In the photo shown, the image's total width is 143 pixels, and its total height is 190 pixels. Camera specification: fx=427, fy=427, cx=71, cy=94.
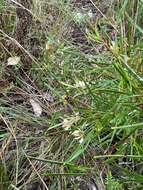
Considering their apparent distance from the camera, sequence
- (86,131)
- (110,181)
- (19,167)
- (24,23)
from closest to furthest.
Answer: (110,181)
(86,131)
(19,167)
(24,23)

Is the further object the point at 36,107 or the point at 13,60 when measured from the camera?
the point at 13,60

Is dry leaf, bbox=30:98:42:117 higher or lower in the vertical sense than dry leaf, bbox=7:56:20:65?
lower

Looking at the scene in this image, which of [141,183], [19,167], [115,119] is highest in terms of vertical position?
[115,119]

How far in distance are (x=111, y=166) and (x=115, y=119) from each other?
0.27 metres

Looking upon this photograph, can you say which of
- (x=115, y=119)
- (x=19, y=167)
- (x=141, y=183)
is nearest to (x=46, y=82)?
(x=19, y=167)

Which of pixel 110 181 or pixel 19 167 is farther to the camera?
pixel 19 167

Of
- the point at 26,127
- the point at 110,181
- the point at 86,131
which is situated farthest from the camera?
the point at 26,127

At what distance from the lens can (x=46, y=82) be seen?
203 cm

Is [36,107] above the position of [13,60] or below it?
below

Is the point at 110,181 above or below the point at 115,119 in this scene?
below

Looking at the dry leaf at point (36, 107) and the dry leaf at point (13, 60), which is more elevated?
the dry leaf at point (13, 60)

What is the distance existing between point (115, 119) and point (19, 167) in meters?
0.50

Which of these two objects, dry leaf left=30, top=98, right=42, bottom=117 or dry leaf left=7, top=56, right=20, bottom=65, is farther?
dry leaf left=7, top=56, right=20, bottom=65

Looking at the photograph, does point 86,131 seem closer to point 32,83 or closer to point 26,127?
point 26,127
